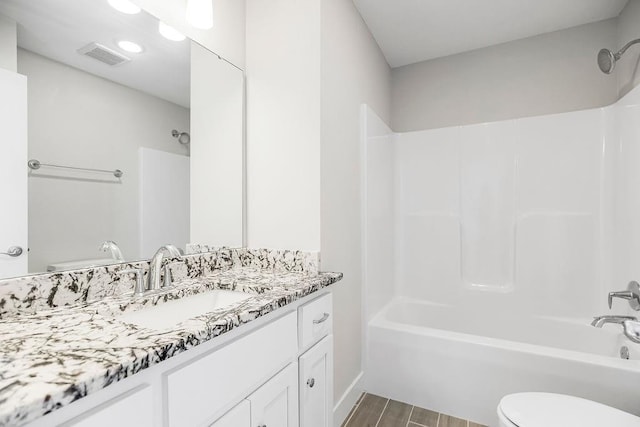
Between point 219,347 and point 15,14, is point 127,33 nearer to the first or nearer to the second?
point 15,14

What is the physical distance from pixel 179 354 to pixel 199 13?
1376 mm

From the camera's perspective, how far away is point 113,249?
115cm

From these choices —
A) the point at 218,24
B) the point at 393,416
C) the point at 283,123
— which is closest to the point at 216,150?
the point at 283,123

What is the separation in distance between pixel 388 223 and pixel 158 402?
222cm

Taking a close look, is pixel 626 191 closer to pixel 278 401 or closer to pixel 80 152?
pixel 278 401

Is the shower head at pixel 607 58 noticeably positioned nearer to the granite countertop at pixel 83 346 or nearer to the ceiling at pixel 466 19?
the ceiling at pixel 466 19

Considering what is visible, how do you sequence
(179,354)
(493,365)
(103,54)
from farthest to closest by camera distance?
(493,365) < (103,54) < (179,354)

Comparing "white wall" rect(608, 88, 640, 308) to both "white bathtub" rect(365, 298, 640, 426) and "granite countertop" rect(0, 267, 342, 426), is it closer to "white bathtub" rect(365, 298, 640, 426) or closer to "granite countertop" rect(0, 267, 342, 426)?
"white bathtub" rect(365, 298, 640, 426)

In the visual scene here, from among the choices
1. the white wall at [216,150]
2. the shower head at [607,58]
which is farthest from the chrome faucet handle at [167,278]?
the shower head at [607,58]

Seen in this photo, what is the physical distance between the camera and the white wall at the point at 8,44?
0.89m

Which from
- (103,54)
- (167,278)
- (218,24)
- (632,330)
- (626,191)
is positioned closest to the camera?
(103,54)

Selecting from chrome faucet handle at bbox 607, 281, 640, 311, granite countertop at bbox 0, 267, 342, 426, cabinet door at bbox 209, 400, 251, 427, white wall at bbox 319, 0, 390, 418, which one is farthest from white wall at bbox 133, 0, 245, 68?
chrome faucet handle at bbox 607, 281, 640, 311

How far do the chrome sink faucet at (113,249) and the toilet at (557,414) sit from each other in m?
1.60

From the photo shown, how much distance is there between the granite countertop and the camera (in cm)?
49
